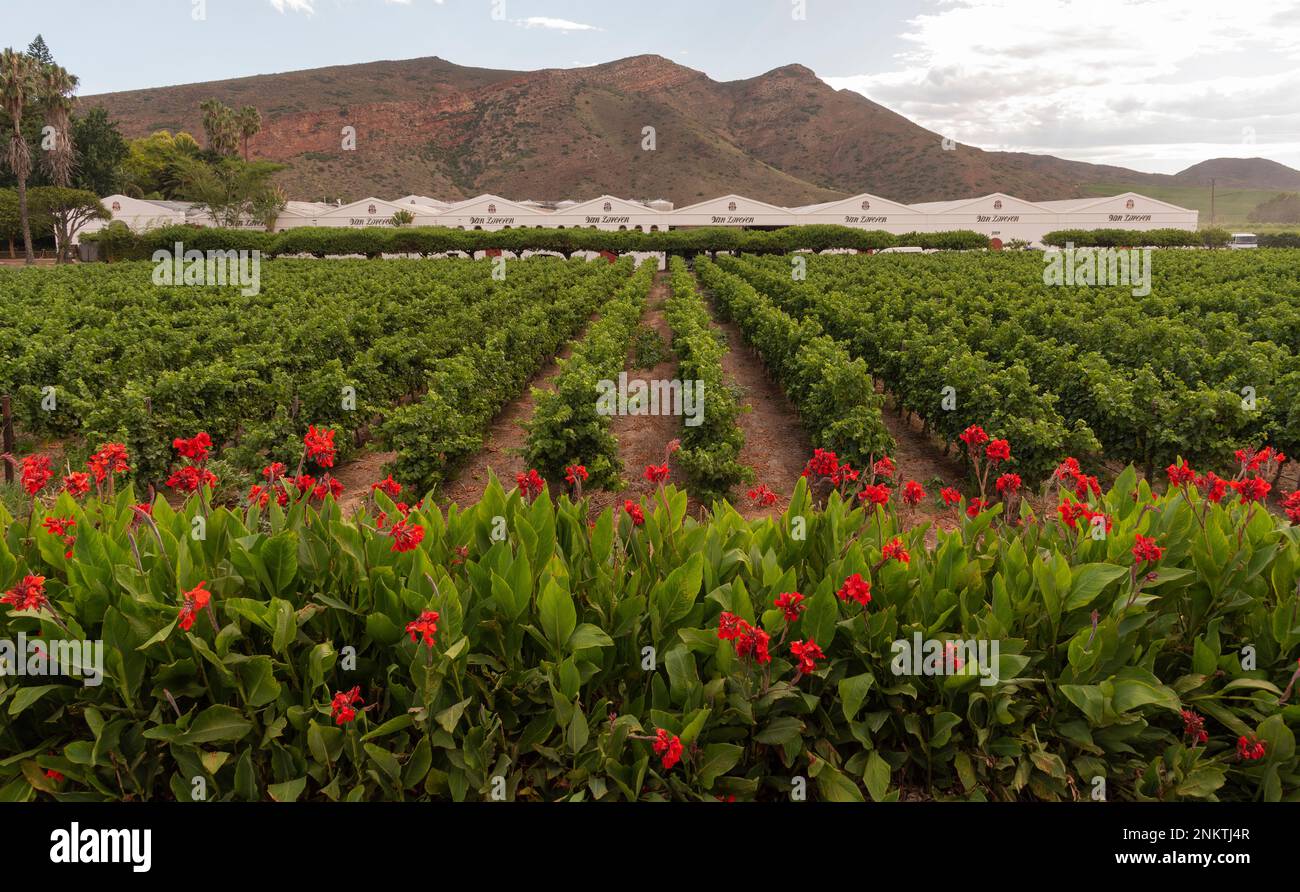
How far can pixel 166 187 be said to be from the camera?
8569cm

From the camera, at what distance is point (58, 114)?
6188 centimetres

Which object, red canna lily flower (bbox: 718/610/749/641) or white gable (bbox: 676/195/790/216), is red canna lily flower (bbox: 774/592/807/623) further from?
white gable (bbox: 676/195/790/216)

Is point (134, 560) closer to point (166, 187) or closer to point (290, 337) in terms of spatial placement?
point (290, 337)

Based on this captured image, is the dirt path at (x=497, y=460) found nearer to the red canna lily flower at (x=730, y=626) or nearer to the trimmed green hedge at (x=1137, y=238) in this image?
the red canna lily flower at (x=730, y=626)

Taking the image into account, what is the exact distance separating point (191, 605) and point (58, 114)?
263 ft

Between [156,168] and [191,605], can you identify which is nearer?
[191,605]

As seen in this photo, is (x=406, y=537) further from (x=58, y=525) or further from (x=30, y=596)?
(x=58, y=525)

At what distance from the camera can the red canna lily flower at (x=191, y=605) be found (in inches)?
94.8

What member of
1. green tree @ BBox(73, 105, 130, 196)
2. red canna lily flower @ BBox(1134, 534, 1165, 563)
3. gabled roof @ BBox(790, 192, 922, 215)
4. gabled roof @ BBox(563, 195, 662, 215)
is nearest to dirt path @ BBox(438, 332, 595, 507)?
red canna lily flower @ BBox(1134, 534, 1165, 563)

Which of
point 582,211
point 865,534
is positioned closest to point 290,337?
point 865,534

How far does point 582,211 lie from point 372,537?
68.1 metres

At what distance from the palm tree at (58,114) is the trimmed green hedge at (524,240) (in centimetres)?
1084

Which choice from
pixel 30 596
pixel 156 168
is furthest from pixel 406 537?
pixel 156 168

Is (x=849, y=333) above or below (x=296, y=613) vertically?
above
